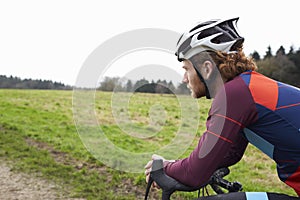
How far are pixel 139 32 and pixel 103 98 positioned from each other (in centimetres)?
54

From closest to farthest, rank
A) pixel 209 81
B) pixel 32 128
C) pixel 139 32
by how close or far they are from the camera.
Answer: pixel 209 81, pixel 139 32, pixel 32 128

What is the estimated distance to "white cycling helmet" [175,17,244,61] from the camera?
1.96 meters

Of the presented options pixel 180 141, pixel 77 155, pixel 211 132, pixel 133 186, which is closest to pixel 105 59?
pixel 180 141

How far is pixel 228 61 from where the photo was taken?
1921mm

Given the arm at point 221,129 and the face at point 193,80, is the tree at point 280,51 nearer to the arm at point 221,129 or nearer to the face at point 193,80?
the face at point 193,80

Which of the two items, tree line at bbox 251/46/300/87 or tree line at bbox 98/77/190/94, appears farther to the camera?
tree line at bbox 251/46/300/87

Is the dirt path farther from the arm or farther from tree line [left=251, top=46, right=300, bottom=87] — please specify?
tree line [left=251, top=46, right=300, bottom=87]

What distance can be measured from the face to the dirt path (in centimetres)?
381

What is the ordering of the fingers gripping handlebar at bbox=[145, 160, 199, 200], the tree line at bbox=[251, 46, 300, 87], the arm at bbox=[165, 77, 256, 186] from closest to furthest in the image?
the arm at bbox=[165, 77, 256, 186] < the fingers gripping handlebar at bbox=[145, 160, 199, 200] < the tree line at bbox=[251, 46, 300, 87]

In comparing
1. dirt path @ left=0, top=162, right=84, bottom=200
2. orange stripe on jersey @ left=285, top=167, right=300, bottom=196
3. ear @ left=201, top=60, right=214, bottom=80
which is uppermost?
ear @ left=201, top=60, right=214, bottom=80

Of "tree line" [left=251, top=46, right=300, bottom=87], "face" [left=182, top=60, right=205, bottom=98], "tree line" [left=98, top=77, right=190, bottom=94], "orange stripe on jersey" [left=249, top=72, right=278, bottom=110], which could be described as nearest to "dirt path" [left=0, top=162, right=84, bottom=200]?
"tree line" [left=98, top=77, right=190, bottom=94]

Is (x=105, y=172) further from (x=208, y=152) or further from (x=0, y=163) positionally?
(x=208, y=152)

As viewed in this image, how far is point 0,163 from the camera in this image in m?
6.82

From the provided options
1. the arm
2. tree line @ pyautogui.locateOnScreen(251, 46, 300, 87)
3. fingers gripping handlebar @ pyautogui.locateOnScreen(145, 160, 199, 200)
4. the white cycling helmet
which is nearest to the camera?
the arm
